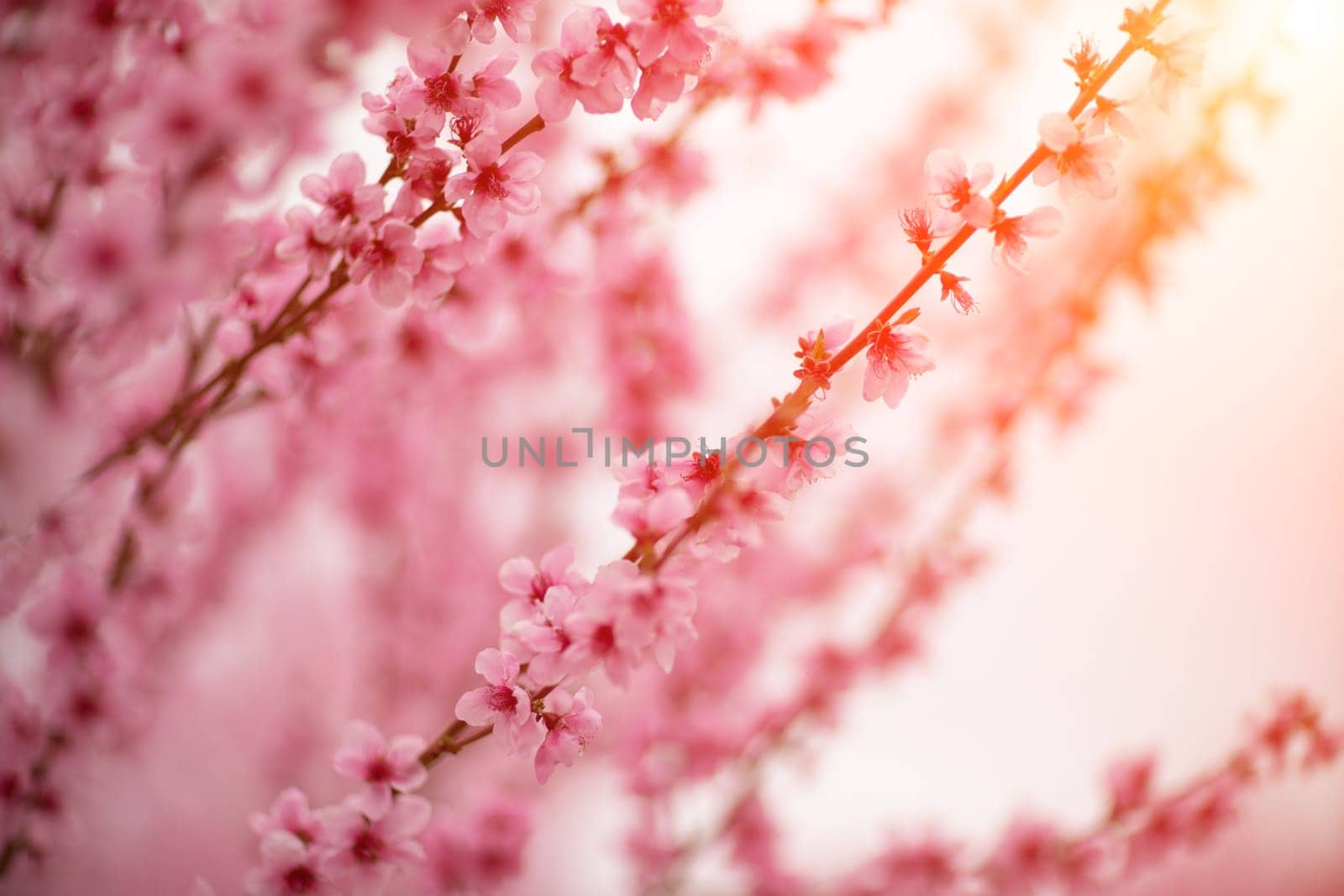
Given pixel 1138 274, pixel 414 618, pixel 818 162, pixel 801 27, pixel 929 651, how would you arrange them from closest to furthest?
pixel 801 27
pixel 1138 274
pixel 929 651
pixel 414 618
pixel 818 162

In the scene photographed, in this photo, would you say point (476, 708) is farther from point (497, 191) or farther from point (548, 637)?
point (497, 191)

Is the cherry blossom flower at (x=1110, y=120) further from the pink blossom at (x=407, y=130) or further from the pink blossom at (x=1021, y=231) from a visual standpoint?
the pink blossom at (x=407, y=130)

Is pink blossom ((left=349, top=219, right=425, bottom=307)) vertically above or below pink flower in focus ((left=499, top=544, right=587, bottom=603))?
above

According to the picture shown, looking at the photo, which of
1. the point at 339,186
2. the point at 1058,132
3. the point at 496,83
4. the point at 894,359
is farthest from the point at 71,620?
the point at 1058,132

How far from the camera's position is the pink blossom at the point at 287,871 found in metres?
0.48

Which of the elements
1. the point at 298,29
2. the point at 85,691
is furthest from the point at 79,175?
the point at 85,691

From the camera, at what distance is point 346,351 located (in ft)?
2.30

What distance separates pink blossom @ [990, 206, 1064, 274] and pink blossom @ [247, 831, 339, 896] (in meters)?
0.51

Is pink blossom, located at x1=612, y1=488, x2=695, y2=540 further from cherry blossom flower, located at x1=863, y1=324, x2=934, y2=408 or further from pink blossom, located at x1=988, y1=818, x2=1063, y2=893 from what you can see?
pink blossom, located at x1=988, y1=818, x2=1063, y2=893

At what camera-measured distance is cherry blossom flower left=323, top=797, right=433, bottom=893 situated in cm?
48

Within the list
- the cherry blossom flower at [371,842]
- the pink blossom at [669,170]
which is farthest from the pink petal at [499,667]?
the pink blossom at [669,170]

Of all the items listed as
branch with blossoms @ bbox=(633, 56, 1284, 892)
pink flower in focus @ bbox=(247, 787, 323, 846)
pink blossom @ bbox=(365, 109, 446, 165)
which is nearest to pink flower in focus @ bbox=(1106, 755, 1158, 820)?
branch with blossoms @ bbox=(633, 56, 1284, 892)

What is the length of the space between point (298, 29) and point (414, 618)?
0.82m

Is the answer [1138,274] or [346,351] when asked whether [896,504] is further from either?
[346,351]
